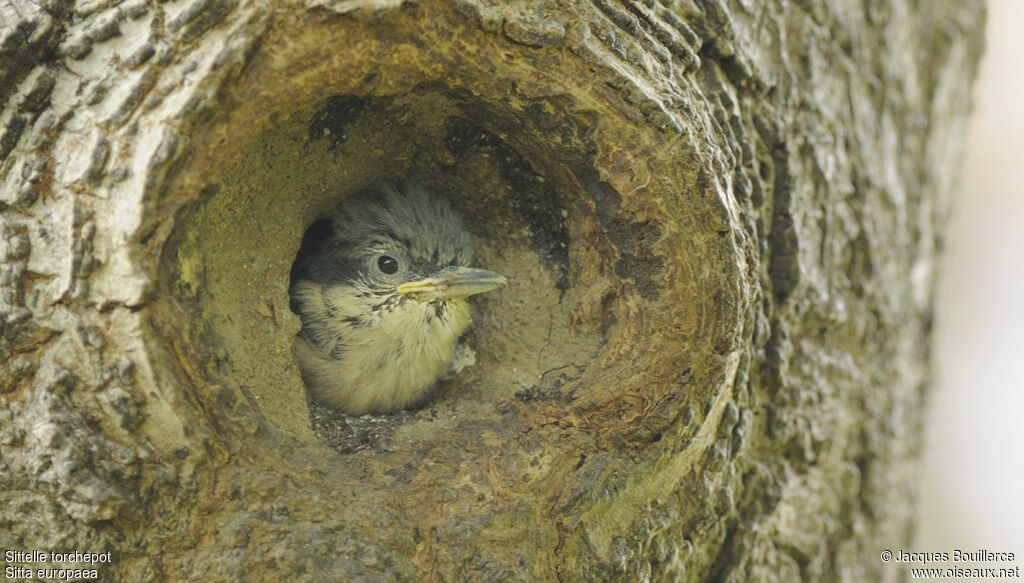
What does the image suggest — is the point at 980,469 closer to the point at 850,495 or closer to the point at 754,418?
the point at 850,495

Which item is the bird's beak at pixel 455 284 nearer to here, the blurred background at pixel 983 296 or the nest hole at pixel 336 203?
Result: the nest hole at pixel 336 203

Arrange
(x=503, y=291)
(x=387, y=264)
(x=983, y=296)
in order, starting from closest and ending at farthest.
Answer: (x=503, y=291) < (x=387, y=264) < (x=983, y=296)

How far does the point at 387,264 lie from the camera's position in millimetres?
2904

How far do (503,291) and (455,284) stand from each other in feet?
A: 0.73

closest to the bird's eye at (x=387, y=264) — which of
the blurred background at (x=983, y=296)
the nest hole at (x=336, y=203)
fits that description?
the nest hole at (x=336, y=203)

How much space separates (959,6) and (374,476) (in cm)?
335

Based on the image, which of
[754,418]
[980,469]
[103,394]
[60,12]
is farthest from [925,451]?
[60,12]

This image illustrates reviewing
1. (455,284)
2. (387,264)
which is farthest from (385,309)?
(455,284)

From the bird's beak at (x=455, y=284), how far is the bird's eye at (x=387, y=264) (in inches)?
3.8

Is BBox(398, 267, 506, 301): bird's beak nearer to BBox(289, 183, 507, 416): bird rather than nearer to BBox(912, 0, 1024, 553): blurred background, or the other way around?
BBox(289, 183, 507, 416): bird

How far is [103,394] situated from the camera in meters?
1.83

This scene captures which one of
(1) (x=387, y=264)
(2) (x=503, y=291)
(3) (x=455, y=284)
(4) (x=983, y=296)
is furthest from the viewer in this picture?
(4) (x=983, y=296)

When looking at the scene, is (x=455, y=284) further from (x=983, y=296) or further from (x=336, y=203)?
(x=983, y=296)

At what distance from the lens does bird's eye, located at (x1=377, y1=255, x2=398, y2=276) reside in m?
2.90
